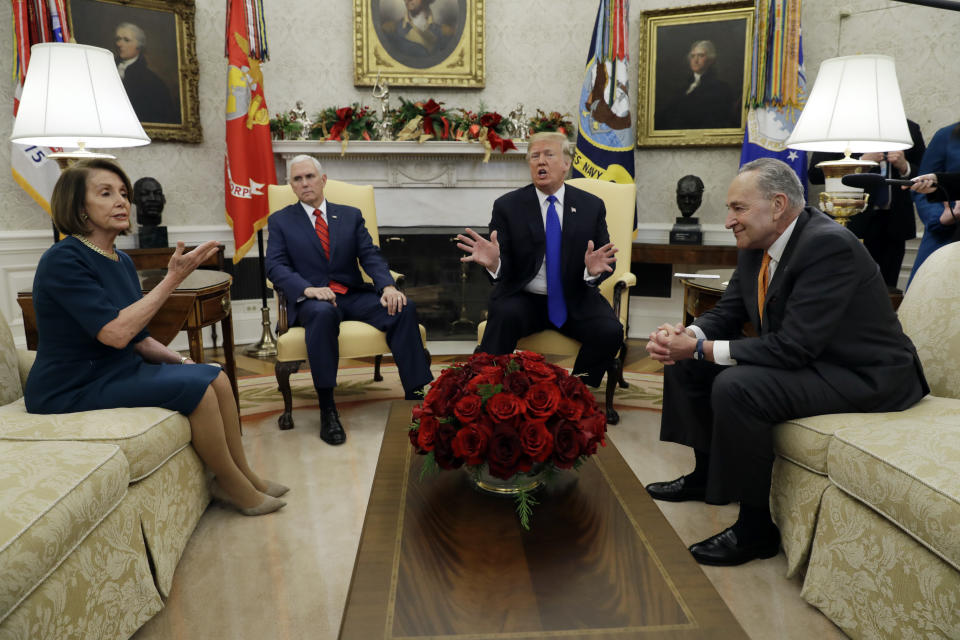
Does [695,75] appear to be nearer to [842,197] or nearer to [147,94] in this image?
[842,197]

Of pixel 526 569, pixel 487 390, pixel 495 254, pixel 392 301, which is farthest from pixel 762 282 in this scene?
pixel 392 301

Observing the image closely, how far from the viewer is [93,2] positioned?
14.0 feet

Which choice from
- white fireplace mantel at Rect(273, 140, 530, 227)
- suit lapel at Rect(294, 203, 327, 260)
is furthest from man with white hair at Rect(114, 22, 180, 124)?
suit lapel at Rect(294, 203, 327, 260)

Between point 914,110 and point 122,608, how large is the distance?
513 cm

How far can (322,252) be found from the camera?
3477 millimetres

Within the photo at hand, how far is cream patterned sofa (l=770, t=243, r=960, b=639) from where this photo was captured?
4.74 ft

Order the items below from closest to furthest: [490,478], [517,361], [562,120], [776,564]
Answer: [490,478]
[517,361]
[776,564]
[562,120]

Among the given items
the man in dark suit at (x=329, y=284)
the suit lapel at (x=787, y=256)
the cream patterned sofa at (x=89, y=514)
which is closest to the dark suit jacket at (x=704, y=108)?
the man in dark suit at (x=329, y=284)

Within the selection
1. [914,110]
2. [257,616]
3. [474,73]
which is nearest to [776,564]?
[257,616]

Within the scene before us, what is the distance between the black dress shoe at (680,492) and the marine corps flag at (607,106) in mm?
2774

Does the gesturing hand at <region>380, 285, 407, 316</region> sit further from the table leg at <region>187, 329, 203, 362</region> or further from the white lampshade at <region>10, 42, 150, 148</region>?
the white lampshade at <region>10, 42, 150, 148</region>

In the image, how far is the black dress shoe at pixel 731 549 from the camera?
2008 mm

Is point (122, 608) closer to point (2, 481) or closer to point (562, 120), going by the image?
point (2, 481)

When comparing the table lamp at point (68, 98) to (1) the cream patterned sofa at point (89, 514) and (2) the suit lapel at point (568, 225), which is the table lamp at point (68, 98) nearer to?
(1) the cream patterned sofa at point (89, 514)
